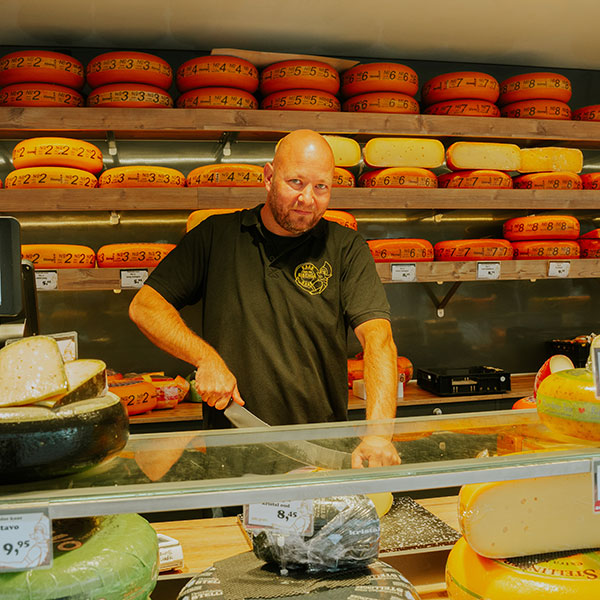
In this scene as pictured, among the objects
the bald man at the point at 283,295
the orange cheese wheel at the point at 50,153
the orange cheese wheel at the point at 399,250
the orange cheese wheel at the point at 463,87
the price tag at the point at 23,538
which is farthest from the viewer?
the orange cheese wheel at the point at 463,87

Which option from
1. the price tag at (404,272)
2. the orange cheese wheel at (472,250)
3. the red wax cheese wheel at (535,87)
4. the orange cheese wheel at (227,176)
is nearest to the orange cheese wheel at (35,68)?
the orange cheese wheel at (227,176)

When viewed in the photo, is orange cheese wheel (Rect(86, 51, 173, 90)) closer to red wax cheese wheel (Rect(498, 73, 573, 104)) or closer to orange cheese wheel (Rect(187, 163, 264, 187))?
orange cheese wheel (Rect(187, 163, 264, 187))

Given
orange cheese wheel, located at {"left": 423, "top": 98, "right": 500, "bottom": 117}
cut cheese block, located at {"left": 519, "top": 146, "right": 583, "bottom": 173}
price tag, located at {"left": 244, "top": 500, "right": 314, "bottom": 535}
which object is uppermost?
orange cheese wheel, located at {"left": 423, "top": 98, "right": 500, "bottom": 117}

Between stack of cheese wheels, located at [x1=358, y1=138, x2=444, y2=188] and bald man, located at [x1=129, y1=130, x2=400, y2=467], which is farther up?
stack of cheese wheels, located at [x1=358, y1=138, x2=444, y2=188]

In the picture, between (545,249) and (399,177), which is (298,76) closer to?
(399,177)

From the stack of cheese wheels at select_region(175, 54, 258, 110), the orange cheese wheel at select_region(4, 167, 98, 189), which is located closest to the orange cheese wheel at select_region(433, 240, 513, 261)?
the stack of cheese wheels at select_region(175, 54, 258, 110)

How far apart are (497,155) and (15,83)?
7.78 ft

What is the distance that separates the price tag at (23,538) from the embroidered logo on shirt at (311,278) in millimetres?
1332

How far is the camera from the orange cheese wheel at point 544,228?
3.27 meters

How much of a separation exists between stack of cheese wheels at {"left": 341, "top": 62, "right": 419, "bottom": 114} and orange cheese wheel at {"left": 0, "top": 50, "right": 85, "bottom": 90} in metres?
1.36

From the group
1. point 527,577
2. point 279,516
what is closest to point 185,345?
point 279,516

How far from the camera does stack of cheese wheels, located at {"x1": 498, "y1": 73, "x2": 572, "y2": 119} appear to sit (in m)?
3.30

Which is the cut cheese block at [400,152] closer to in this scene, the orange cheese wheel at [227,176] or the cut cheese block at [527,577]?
the orange cheese wheel at [227,176]

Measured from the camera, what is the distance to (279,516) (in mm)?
804
